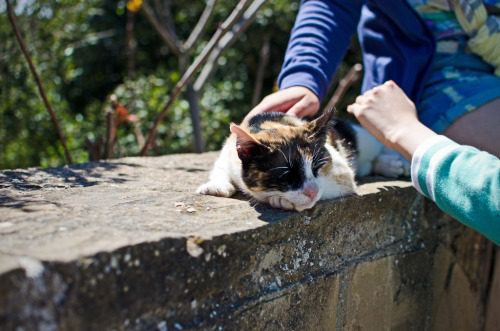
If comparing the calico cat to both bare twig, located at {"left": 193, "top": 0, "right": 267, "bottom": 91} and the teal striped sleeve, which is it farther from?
bare twig, located at {"left": 193, "top": 0, "right": 267, "bottom": 91}

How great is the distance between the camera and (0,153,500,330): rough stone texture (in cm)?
93

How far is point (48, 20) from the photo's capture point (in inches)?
162

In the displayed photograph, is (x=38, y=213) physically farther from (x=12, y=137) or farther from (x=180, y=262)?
(x=12, y=137)

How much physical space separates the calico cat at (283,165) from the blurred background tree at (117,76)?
1.67 meters

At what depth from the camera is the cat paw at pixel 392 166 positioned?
7.45ft

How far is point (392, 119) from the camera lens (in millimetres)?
1649

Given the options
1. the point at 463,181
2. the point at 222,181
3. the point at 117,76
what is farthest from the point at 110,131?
the point at 117,76

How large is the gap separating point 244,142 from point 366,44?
1023 millimetres

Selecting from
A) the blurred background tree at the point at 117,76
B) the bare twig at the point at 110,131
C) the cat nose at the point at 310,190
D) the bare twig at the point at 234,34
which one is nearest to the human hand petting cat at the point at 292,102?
the cat nose at the point at 310,190

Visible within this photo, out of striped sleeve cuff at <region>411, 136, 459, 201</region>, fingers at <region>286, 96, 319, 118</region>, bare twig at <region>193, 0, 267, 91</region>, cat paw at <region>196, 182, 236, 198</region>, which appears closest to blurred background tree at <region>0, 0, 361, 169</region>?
bare twig at <region>193, 0, 267, 91</region>

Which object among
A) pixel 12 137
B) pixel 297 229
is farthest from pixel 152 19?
pixel 297 229

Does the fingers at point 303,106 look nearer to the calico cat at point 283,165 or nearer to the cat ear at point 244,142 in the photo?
the calico cat at point 283,165

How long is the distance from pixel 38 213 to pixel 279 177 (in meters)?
0.82

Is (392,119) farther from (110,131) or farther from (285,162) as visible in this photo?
(110,131)
